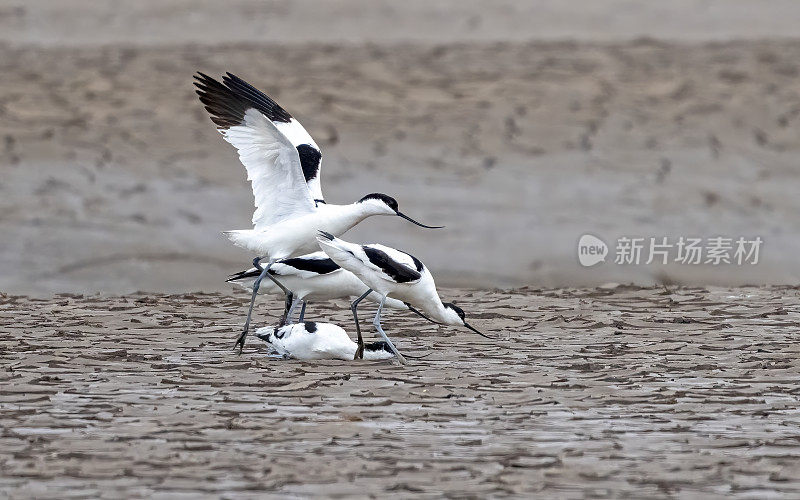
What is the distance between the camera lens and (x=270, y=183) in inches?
381

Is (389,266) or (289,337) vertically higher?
(389,266)

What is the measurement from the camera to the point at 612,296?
37.0 feet

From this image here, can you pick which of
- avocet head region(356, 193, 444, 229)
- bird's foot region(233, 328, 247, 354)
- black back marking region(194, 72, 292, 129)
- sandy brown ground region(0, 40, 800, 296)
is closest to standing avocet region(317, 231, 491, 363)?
avocet head region(356, 193, 444, 229)

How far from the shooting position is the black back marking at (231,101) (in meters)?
9.59

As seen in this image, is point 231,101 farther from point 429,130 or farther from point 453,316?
point 429,130

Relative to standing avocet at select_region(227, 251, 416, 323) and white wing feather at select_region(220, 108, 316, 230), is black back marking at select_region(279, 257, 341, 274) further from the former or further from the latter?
white wing feather at select_region(220, 108, 316, 230)

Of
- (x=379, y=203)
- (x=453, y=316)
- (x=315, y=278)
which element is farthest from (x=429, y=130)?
(x=453, y=316)

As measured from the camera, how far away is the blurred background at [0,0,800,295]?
41.7ft

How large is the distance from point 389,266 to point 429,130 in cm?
660

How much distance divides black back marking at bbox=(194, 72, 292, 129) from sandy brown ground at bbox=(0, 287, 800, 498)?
4.47 ft

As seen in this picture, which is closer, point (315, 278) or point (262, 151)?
point (315, 278)

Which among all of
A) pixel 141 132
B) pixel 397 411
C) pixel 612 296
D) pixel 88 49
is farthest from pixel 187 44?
pixel 397 411

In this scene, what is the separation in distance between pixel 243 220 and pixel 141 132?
2221 mm
